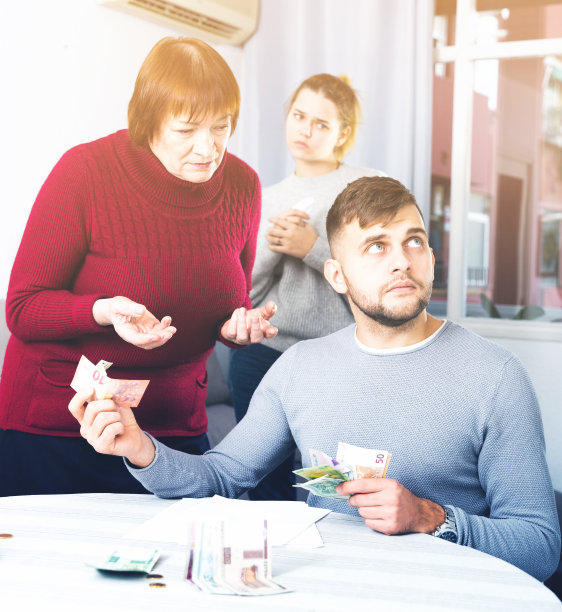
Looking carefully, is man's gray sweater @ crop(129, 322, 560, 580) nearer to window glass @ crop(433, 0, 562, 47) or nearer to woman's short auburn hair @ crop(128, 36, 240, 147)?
woman's short auburn hair @ crop(128, 36, 240, 147)

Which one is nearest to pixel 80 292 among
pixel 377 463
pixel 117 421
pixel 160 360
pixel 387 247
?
pixel 160 360

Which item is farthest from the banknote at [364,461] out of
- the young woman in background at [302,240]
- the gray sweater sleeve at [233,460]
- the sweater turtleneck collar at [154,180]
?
the young woman in background at [302,240]

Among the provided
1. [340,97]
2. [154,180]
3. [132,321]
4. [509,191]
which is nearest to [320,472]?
[132,321]

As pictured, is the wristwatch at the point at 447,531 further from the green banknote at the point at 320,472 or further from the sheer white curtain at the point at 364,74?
the sheer white curtain at the point at 364,74

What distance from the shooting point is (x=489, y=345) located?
153cm

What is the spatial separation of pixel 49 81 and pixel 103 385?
4.57 ft

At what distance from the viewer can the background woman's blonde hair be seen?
8.19 ft

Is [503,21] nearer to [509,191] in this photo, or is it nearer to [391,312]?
[509,191]

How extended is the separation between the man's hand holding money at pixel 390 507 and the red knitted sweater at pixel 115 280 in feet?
2.10

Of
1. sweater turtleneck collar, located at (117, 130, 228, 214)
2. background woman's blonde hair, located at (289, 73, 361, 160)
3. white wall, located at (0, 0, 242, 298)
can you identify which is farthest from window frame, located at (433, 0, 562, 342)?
sweater turtleneck collar, located at (117, 130, 228, 214)

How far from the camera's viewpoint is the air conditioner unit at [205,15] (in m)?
Result: 2.43

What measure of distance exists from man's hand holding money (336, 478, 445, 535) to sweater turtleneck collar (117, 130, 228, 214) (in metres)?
0.82

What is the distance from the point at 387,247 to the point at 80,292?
0.68 meters

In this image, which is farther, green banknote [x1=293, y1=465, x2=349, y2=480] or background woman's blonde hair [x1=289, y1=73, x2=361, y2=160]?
background woman's blonde hair [x1=289, y1=73, x2=361, y2=160]
